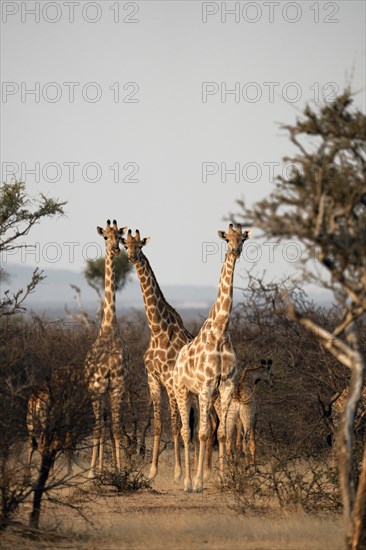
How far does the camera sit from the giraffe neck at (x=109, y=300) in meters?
15.9

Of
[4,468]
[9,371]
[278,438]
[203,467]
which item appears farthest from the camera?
[278,438]

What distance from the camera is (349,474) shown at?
9.74m

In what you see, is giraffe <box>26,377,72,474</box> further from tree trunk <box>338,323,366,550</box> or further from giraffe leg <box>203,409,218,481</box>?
giraffe leg <box>203,409,218,481</box>

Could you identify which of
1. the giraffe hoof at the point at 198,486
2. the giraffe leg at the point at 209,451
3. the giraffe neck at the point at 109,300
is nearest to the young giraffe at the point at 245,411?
the giraffe leg at the point at 209,451

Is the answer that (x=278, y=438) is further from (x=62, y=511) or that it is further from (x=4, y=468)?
(x=4, y=468)

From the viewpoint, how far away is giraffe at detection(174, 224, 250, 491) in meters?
14.6

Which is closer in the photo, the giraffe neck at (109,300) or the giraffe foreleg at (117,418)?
the giraffe foreleg at (117,418)

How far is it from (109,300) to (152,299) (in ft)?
2.23

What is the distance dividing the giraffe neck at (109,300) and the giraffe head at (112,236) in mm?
140

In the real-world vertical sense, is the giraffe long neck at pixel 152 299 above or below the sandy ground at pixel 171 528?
above

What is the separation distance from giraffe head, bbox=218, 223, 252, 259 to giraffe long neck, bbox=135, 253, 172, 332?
1.85 metres

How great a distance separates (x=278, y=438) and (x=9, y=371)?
6096 mm

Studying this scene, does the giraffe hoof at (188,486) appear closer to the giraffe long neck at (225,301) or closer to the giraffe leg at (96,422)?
the giraffe leg at (96,422)

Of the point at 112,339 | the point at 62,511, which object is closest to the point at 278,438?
the point at 112,339
